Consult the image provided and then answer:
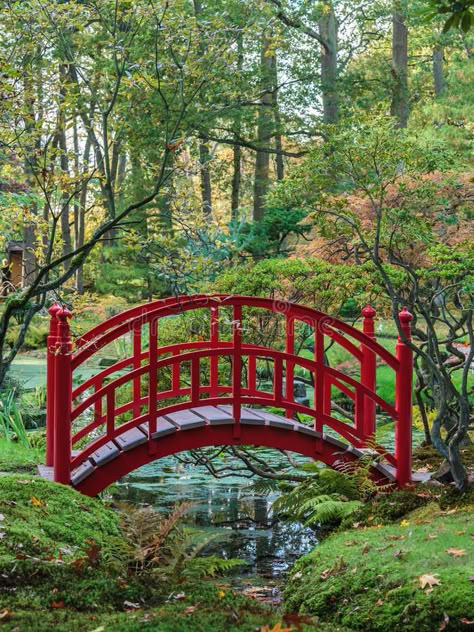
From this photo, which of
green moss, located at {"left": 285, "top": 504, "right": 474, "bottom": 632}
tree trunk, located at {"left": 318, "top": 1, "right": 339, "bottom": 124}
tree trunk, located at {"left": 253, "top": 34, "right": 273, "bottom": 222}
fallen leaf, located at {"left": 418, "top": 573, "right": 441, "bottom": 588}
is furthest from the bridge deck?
tree trunk, located at {"left": 318, "top": 1, "right": 339, "bottom": 124}

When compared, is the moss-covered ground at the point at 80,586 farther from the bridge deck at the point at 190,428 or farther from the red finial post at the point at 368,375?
the red finial post at the point at 368,375

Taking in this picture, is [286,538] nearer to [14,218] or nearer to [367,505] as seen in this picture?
[367,505]

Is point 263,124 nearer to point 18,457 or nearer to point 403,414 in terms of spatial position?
point 18,457

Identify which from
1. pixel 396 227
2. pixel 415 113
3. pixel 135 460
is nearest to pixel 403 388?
pixel 396 227

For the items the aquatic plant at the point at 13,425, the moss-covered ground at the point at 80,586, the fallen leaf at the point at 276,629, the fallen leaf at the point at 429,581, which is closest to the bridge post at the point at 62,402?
the moss-covered ground at the point at 80,586

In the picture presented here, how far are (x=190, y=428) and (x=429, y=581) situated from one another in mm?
2647

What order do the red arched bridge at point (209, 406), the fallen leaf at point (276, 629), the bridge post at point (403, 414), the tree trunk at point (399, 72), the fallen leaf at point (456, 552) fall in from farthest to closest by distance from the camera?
the tree trunk at point (399, 72)
the bridge post at point (403, 414)
the red arched bridge at point (209, 406)
the fallen leaf at point (456, 552)
the fallen leaf at point (276, 629)

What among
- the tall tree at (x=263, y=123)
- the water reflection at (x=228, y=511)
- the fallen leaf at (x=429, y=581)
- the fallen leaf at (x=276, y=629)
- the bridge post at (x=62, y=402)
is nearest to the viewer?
the fallen leaf at (x=276, y=629)

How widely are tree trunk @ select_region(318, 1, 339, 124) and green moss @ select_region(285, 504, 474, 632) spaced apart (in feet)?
47.4

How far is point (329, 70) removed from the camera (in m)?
19.6

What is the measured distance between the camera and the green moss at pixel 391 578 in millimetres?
4559

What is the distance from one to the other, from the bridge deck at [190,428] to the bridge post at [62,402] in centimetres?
19

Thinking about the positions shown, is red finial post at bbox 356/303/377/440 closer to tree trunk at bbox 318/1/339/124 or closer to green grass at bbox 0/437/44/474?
green grass at bbox 0/437/44/474

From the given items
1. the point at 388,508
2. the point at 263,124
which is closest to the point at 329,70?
the point at 263,124
